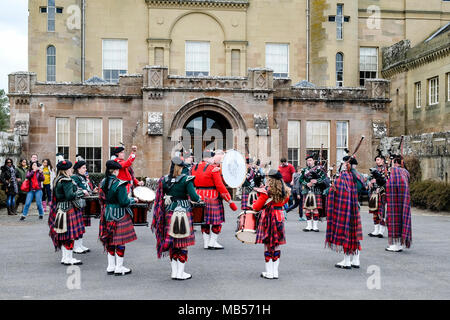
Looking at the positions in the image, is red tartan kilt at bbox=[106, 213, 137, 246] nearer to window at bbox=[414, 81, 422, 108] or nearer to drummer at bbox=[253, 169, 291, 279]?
drummer at bbox=[253, 169, 291, 279]

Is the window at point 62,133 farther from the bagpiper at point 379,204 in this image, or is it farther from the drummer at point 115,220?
the drummer at point 115,220

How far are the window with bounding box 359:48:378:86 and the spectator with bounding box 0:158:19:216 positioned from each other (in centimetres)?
2139

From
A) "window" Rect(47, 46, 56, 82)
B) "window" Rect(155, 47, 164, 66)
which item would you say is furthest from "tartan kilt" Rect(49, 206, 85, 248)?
"window" Rect(155, 47, 164, 66)

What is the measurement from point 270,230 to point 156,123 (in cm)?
1455

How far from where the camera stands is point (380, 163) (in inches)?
472

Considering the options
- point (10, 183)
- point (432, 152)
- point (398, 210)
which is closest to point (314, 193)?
point (398, 210)

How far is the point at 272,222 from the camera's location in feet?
24.7

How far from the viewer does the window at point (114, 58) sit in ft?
93.7

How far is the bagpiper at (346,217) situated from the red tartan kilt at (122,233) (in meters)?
3.32

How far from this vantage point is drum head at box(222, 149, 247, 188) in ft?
29.1

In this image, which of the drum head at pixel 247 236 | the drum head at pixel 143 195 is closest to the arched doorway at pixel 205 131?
the drum head at pixel 143 195

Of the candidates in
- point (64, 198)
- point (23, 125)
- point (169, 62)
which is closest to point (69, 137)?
point (23, 125)

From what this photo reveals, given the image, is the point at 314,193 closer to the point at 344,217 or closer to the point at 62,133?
the point at 344,217

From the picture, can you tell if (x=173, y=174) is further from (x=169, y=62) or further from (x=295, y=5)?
(x=295, y=5)
